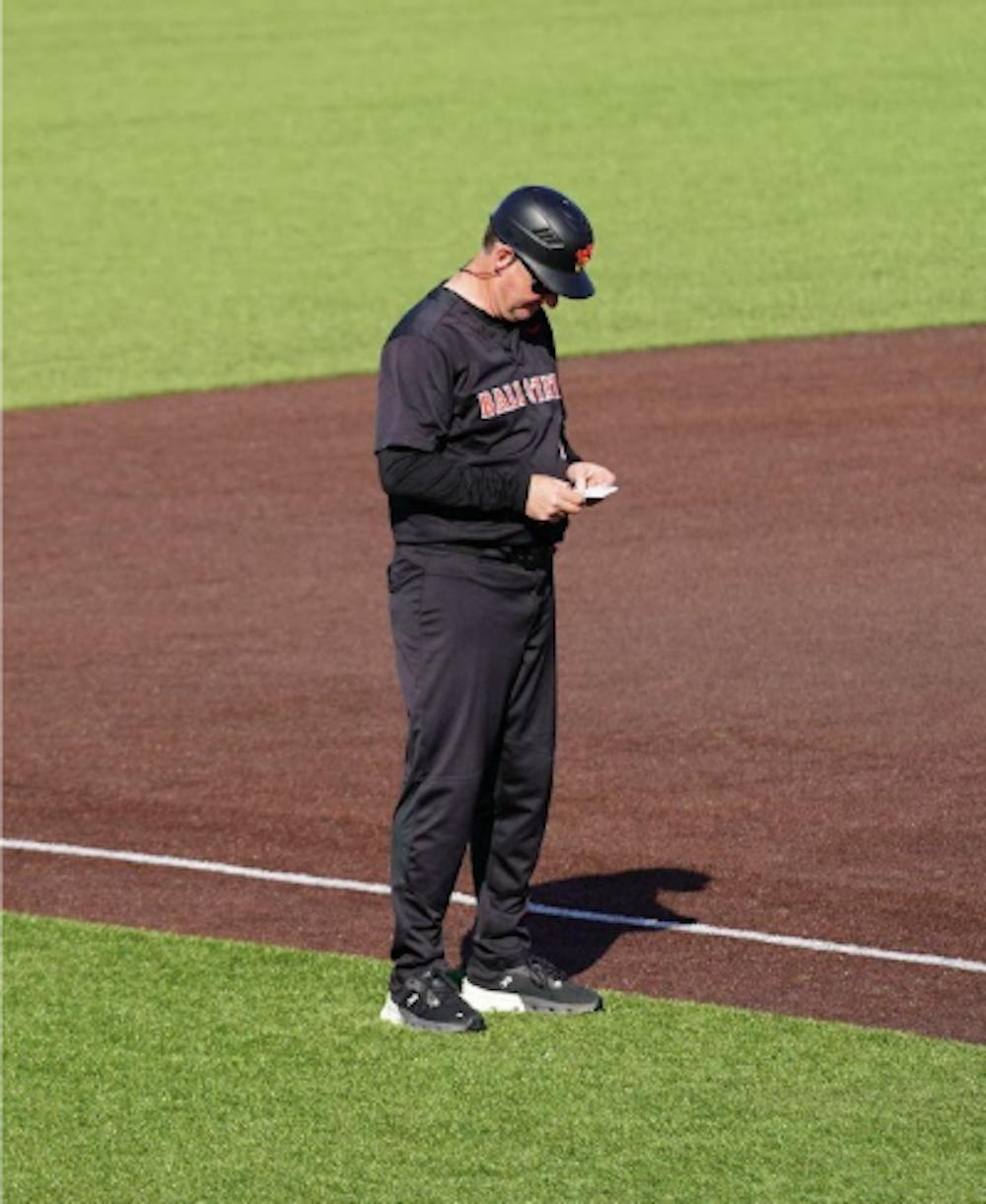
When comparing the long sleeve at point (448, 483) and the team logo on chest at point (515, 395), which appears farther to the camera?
the team logo on chest at point (515, 395)

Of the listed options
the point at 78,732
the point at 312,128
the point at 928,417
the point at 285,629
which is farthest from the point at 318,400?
the point at 312,128

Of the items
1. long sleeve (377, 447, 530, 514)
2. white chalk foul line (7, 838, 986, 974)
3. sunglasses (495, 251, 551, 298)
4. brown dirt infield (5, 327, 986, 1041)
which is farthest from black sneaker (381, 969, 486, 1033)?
sunglasses (495, 251, 551, 298)

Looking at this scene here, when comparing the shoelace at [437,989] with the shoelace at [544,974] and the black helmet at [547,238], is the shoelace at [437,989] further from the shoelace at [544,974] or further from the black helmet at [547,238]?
the black helmet at [547,238]

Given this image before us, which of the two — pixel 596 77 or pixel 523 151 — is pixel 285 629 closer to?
pixel 523 151

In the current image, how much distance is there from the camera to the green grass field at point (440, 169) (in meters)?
22.0

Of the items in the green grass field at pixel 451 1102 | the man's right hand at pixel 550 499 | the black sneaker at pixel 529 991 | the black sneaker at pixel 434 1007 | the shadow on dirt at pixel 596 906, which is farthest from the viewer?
the shadow on dirt at pixel 596 906

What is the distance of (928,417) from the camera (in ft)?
57.5

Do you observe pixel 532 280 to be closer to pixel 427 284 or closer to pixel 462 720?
pixel 462 720

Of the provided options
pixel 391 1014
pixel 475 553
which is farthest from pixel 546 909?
→ pixel 475 553

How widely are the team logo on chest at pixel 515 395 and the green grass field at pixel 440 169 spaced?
12.3 meters

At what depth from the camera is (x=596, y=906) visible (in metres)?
9.84

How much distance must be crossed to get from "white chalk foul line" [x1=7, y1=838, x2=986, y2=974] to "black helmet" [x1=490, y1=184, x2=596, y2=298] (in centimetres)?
232

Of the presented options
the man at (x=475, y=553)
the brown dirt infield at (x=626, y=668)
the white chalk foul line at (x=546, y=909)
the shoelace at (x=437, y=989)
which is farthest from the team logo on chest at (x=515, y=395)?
the white chalk foul line at (x=546, y=909)

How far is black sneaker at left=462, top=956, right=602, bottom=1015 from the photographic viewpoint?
339 inches
